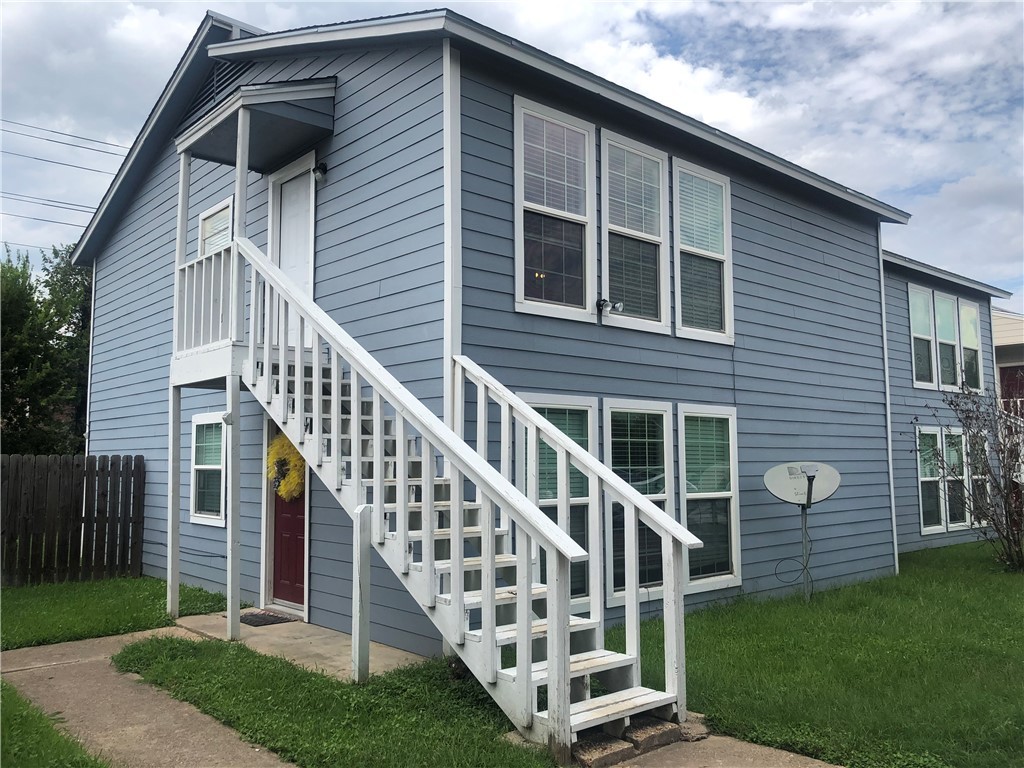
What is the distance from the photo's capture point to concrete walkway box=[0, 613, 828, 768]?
159 inches

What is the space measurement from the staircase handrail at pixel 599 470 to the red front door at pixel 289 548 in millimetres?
2943

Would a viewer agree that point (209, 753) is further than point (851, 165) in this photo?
No

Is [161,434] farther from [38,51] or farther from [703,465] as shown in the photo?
[703,465]

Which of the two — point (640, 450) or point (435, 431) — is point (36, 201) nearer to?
point (640, 450)

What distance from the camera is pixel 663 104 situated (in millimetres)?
7652

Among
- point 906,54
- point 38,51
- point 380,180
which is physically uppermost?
point 38,51

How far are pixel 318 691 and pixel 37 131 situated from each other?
23542 mm

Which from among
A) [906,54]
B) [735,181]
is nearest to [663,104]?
[735,181]

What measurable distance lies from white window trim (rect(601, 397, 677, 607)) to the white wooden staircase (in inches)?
8.8

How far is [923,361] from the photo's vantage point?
43.9 ft

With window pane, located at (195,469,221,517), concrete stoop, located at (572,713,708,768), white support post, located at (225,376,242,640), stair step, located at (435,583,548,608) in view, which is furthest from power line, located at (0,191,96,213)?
concrete stoop, located at (572,713,708,768)

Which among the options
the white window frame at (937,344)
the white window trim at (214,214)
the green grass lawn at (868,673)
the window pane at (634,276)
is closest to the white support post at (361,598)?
the green grass lawn at (868,673)

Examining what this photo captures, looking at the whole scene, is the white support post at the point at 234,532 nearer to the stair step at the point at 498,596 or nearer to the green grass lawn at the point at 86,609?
the green grass lawn at the point at 86,609

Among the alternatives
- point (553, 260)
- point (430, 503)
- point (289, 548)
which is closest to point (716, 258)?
point (553, 260)
